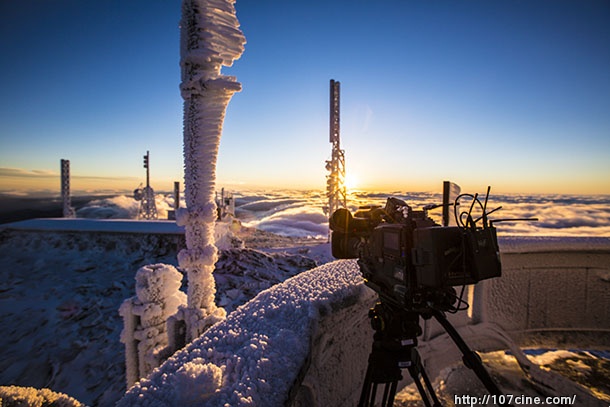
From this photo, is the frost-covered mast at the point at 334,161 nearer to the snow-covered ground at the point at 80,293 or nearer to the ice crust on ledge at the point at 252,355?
the snow-covered ground at the point at 80,293

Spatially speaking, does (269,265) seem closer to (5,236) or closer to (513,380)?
(513,380)

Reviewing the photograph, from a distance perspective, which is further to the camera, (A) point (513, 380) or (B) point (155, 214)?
(B) point (155, 214)

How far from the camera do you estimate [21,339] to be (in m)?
7.00

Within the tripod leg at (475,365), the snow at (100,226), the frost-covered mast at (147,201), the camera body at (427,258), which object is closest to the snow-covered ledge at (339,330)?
the camera body at (427,258)

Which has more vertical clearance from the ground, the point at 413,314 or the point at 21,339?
the point at 413,314

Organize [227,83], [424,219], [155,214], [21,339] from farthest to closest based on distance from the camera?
[155,214], [21,339], [227,83], [424,219]

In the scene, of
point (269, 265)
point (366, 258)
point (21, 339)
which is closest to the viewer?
point (366, 258)

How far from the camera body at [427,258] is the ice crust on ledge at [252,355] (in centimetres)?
45

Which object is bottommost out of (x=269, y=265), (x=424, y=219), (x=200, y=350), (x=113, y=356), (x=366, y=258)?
(x=113, y=356)

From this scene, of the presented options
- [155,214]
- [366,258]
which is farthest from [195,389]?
[155,214]

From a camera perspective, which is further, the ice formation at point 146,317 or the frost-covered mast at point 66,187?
the frost-covered mast at point 66,187

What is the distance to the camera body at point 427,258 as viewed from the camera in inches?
49.0

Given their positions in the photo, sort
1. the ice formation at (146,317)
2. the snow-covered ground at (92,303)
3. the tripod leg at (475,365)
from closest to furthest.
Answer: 1. the tripod leg at (475,365)
2. the ice formation at (146,317)
3. the snow-covered ground at (92,303)

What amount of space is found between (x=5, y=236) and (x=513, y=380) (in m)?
15.7
